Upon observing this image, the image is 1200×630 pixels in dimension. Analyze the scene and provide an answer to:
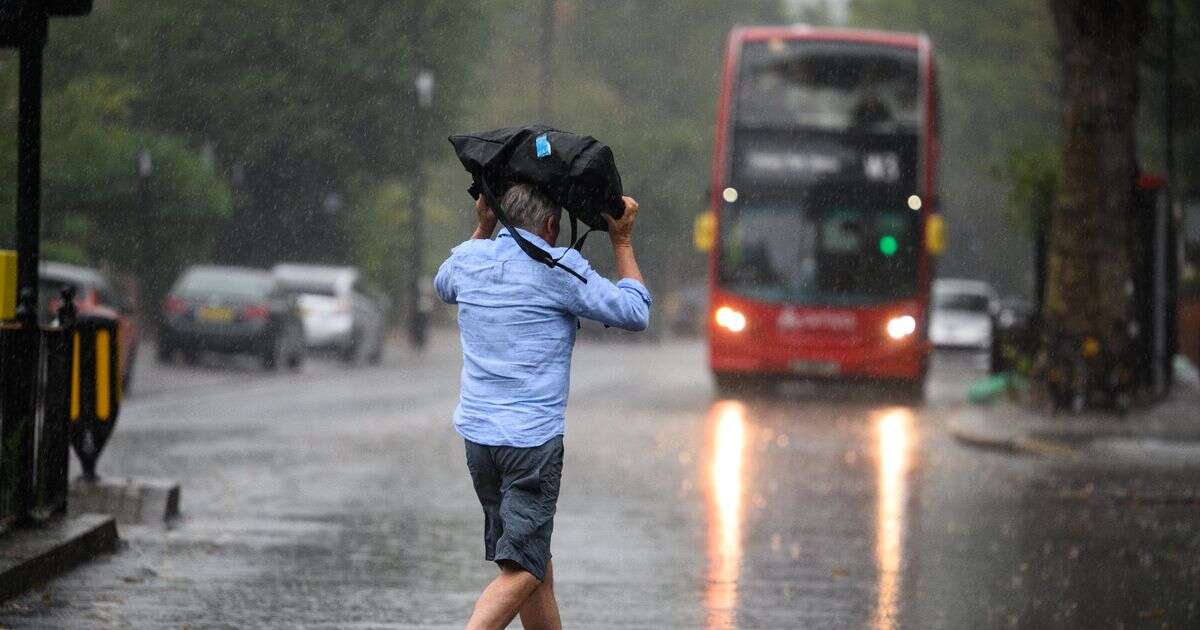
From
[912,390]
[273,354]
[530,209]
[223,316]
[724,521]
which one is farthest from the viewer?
[273,354]

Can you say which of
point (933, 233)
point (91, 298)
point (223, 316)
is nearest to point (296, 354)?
point (223, 316)

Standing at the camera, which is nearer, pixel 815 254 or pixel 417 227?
pixel 815 254

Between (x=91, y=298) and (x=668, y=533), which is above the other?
(x=91, y=298)

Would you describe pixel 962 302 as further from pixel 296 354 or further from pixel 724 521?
pixel 724 521

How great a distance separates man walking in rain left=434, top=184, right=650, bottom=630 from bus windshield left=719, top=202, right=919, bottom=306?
1696 cm

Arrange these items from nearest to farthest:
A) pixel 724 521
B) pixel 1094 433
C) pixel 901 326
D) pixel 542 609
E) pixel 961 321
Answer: pixel 542 609
pixel 724 521
pixel 1094 433
pixel 901 326
pixel 961 321

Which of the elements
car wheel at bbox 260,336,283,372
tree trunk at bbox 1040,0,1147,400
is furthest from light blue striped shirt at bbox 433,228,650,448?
car wheel at bbox 260,336,283,372

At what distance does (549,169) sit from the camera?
4.94 meters

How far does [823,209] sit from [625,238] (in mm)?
17080

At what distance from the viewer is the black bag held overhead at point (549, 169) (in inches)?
194

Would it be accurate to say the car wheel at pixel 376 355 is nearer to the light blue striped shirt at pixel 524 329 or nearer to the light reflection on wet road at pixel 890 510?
the light reflection on wet road at pixel 890 510

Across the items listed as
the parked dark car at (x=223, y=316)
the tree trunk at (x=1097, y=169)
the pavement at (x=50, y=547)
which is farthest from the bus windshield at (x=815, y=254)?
the pavement at (x=50, y=547)

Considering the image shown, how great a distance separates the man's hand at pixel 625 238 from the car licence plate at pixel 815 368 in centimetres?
1695

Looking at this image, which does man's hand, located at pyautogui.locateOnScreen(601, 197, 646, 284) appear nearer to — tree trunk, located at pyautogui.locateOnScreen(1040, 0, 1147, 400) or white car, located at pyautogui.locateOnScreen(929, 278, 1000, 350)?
tree trunk, located at pyautogui.locateOnScreen(1040, 0, 1147, 400)
